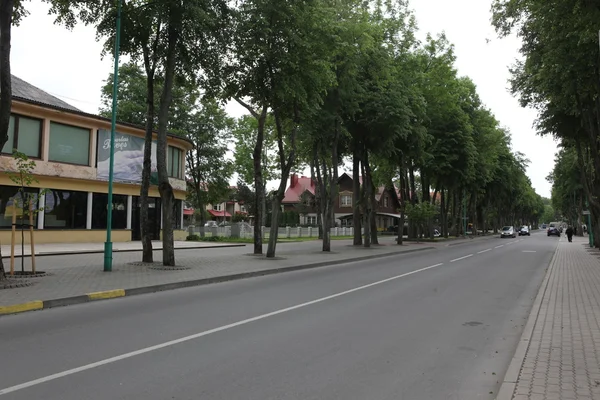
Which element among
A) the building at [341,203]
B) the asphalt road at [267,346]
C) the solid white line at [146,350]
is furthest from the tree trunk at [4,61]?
the building at [341,203]

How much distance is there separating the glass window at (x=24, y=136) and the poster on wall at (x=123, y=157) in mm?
3791

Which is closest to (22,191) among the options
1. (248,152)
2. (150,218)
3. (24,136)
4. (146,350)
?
(146,350)

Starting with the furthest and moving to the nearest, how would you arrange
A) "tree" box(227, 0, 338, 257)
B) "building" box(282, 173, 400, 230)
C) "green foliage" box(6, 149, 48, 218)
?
"building" box(282, 173, 400, 230), "tree" box(227, 0, 338, 257), "green foliage" box(6, 149, 48, 218)

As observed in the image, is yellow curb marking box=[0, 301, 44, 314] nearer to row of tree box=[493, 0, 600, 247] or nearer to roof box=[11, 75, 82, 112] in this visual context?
row of tree box=[493, 0, 600, 247]

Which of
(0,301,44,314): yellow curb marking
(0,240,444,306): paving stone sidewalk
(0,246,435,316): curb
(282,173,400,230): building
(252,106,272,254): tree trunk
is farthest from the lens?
(282,173,400,230): building

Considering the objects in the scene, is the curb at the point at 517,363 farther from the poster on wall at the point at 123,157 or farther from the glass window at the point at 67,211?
the poster on wall at the point at 123,157

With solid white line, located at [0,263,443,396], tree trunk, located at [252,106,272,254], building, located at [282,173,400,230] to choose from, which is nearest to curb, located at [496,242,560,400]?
solid white line, located at [0,263,443,396]

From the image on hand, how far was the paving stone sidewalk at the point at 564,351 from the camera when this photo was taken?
4.42 meters

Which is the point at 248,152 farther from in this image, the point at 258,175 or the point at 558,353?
the point at 558,353

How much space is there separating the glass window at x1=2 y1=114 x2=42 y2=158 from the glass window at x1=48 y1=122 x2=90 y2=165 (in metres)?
0.76

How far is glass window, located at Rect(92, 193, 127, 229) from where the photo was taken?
28.5 metres

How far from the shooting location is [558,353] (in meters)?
5.73

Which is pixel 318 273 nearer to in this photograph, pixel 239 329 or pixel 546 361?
pixel 239 329

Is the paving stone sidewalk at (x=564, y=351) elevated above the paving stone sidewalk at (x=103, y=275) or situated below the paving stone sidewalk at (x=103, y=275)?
below
